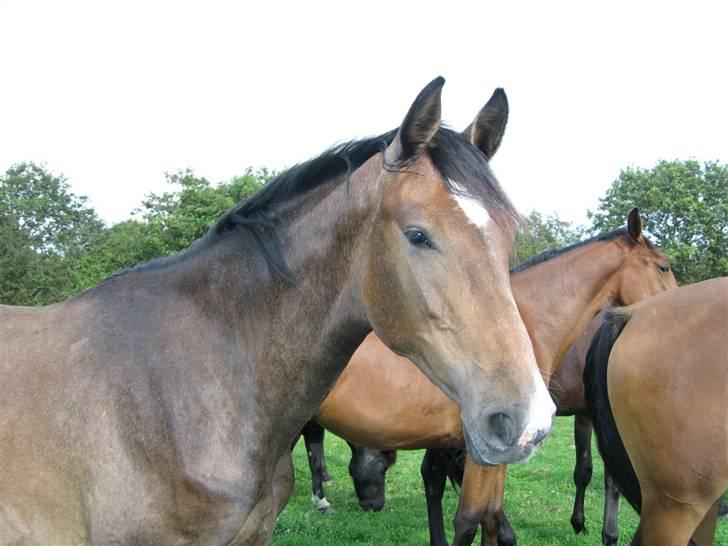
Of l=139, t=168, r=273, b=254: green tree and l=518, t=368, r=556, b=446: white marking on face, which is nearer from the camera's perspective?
l=518, t=368, r=556, b=446: white marking on face

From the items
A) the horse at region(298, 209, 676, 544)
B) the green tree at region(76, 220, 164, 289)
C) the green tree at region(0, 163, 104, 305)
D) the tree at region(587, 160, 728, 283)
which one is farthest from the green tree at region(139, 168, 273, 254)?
the horse at region(298, 209, 676, 544)

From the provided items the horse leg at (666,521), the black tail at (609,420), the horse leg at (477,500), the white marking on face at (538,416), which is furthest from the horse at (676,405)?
the white marking on face at (538,416)

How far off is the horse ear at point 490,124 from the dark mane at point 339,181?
176 mm

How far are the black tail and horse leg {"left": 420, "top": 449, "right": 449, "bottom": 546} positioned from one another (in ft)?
6.00

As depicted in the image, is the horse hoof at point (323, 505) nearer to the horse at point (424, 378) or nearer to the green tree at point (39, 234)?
the horse at point (424, 378)

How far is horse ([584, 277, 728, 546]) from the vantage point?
10.7ft

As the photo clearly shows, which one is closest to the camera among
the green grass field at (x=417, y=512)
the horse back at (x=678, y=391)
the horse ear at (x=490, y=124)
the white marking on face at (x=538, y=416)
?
the white marking on face at (x=538, y=416)

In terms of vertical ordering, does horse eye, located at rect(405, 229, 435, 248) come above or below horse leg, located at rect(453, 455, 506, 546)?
above

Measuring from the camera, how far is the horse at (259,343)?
196cm

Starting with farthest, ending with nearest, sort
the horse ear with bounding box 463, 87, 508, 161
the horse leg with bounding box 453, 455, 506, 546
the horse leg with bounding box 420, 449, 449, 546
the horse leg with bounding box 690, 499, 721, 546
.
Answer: the horse leg with bounding box 420, 449, 449, 546
the horse leg with bounding box 453, 455, 506, 546
the horse leg with bounding box 690, 499, 721, 546
the horse ear with bounding box 463, 87, 508, 161

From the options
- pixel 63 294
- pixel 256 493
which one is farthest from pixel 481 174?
pixel 63 294

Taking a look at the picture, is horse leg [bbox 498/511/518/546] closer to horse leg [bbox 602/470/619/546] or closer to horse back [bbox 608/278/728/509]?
horse leg [bbox 602/470/619/546]

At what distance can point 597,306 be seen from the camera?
5.54 metres

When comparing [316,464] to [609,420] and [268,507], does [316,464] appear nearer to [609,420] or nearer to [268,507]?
[609,420]
